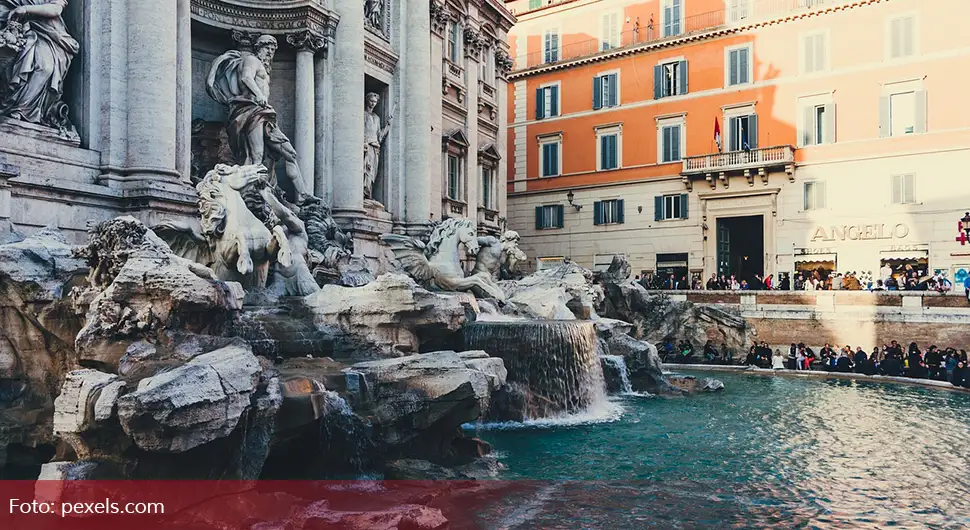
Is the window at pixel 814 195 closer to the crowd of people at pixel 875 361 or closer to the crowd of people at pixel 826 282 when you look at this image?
the crowd of people at pixel 826 282

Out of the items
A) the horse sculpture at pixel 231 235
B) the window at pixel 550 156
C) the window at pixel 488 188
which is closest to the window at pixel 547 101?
the window at pixel 550 156

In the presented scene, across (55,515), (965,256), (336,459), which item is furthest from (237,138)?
(965,256)

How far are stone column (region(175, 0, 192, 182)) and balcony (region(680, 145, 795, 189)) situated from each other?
1840 centimetres

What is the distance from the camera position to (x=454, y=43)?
22969mm

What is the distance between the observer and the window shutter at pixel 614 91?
28.9 metres

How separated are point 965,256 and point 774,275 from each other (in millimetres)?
5337

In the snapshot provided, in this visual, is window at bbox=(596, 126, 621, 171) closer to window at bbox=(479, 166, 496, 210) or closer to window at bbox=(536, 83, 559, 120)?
window at bbox=(536, 83, 559, 120)

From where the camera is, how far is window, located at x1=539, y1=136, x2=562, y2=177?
30.3 metres

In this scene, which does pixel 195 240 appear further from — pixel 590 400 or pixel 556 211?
pixel 556 211

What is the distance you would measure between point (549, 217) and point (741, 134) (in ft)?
25.1

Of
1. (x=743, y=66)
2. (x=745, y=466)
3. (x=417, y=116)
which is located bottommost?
(x=745, y=466)

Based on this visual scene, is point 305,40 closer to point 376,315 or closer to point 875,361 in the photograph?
point 376,315

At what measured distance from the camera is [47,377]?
719cm

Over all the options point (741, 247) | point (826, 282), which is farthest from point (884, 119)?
point (741, 247)
